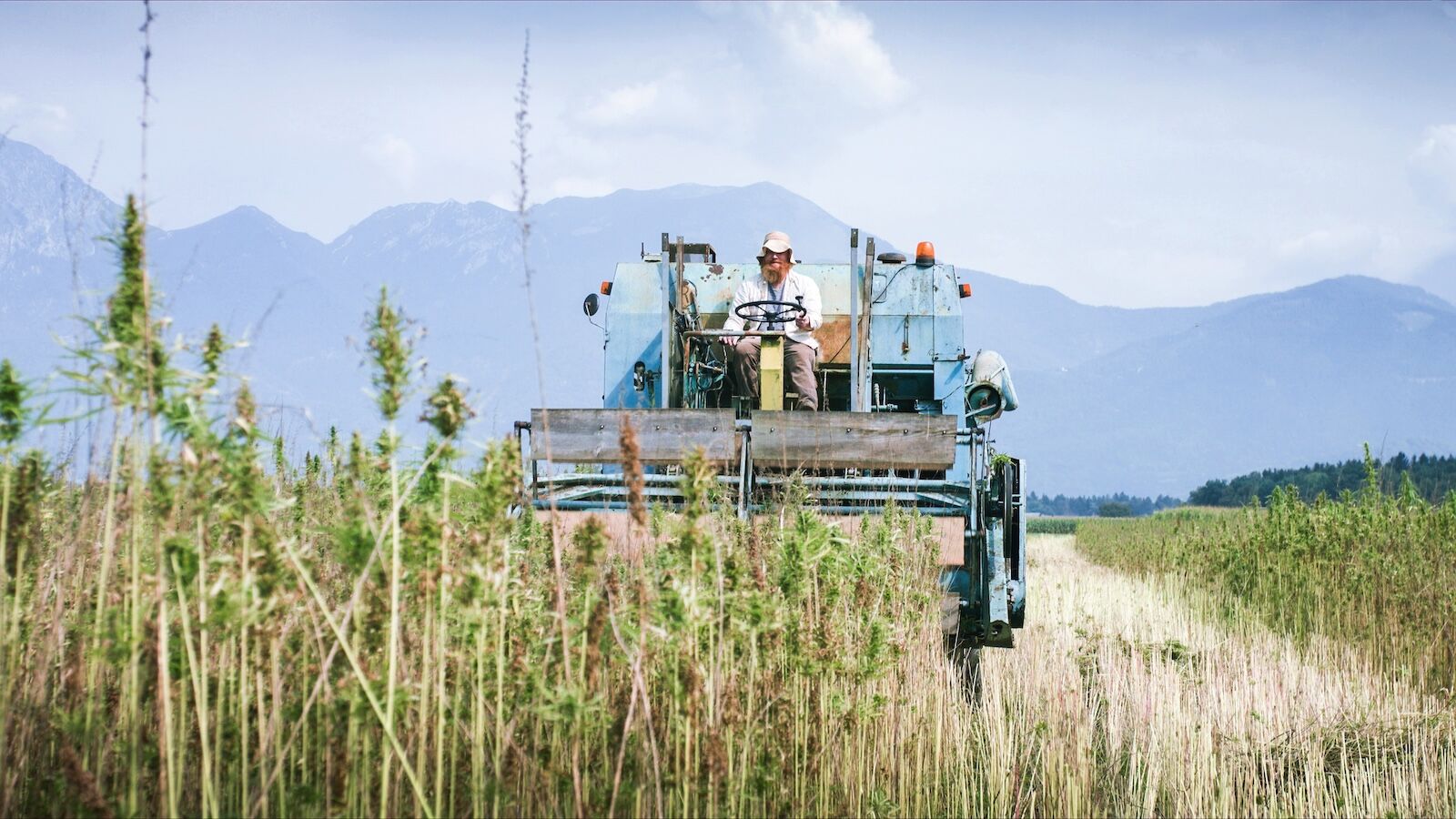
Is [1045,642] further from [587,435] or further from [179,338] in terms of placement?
[179,338]

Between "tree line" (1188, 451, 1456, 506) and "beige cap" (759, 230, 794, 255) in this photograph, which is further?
"tree line" (1188, 451, 1456, 506)

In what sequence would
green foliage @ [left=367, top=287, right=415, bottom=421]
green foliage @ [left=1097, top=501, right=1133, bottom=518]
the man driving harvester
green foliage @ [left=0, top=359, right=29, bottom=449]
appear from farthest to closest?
green foliage @ [left=1097, top=501, right=1133, bottom=518], the man driving harvester, green foliage @ [left=0, top=359, right=29, bottom=449], green foliage @ [left=367, top=287, right=415, bottom=421]

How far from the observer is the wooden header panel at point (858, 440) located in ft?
21.3

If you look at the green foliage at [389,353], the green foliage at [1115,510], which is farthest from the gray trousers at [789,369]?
the green foliage at [1115,510]

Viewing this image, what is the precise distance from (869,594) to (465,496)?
1.93m

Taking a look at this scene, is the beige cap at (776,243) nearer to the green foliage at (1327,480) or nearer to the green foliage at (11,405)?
the green foliage at (11,405)

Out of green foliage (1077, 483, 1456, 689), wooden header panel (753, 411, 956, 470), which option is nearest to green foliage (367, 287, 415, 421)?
wooden header panel (753, 411, 956, 470)

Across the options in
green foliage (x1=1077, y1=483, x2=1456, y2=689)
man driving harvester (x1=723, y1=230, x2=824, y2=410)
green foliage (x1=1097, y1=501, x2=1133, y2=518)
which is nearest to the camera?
green foliage (x1=1077, y1=483, x2=1456, y2=689)

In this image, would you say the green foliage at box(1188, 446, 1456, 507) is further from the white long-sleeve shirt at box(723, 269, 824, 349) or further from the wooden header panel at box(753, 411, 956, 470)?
the wooden header panel at box(753, 411, 956, 470)

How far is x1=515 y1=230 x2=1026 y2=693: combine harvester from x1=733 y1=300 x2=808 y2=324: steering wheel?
3cm

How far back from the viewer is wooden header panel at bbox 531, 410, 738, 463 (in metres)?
6.42

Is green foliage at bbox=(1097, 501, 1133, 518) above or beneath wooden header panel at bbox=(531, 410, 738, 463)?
beneath

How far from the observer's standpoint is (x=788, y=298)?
830 cm

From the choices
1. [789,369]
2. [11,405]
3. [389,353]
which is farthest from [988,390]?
[11,405]
